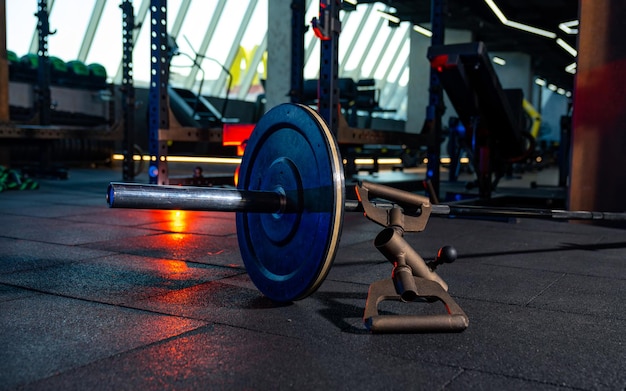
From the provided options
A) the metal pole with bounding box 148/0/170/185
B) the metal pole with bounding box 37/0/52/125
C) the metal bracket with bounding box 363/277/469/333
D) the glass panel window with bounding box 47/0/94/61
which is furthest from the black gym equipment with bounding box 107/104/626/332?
the glass panel window with bounding box 47/0/94/61

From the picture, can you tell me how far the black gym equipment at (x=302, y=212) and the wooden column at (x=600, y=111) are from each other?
254 cm

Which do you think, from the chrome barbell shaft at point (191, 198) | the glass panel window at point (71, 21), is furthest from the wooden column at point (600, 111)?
the glass panel window at point (71, 21)

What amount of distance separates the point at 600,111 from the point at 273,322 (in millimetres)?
3195

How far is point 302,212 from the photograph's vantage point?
1.75 meters

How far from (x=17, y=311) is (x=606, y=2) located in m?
3.90

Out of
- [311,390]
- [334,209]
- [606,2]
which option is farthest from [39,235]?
[606,2]

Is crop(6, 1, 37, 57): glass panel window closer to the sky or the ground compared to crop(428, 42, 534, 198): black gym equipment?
closer to the sky

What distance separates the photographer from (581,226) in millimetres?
4137

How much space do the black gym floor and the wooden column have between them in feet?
3.27

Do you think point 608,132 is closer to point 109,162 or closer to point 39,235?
point 39,235

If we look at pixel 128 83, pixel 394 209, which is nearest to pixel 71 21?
pixel 128 83

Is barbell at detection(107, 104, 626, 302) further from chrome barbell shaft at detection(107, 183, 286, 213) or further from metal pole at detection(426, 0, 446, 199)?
metal pole at detection(426, 0, 446, 199)

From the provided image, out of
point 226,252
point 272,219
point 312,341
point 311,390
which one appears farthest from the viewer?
point 226,252

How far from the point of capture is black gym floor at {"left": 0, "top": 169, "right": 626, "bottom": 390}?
1.27 m
